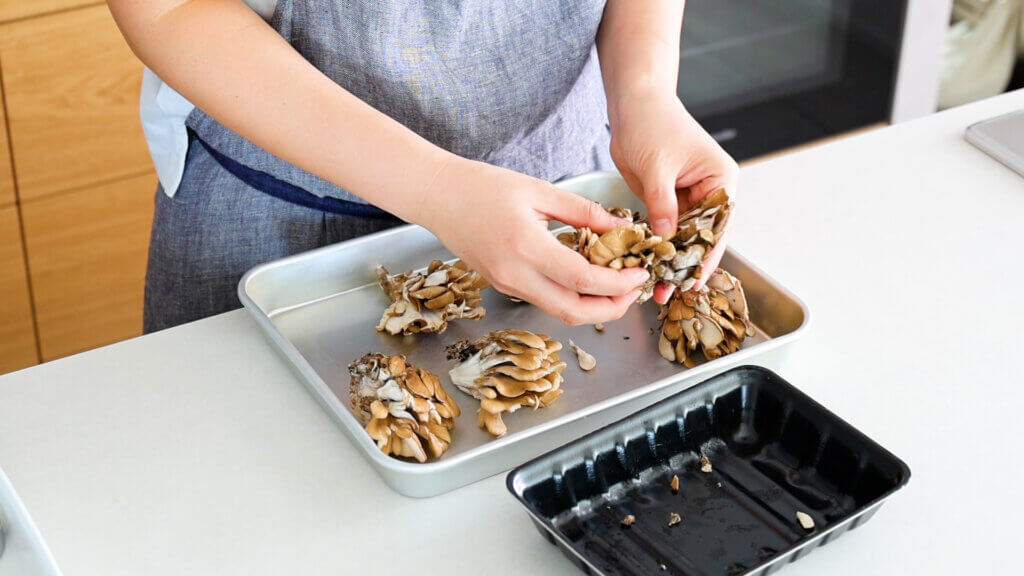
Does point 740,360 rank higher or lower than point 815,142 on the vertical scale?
higher

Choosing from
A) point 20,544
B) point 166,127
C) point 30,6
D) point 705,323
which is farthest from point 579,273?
point 30,6

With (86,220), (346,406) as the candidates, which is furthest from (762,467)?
(86,220)

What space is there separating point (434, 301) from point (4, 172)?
3.72ft

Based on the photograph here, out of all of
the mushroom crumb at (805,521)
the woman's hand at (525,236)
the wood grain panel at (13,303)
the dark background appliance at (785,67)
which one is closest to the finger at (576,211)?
the woman's hand at (525,236)

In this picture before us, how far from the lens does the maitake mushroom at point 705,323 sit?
0.83 metres

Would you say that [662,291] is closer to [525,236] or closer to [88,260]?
[525,236]

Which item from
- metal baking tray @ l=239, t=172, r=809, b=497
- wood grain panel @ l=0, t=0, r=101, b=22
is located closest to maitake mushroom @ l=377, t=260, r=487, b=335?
metal baking tray @ l=239, t=172, r=809, b=497

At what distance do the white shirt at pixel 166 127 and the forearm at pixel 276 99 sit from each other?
0.54 feet

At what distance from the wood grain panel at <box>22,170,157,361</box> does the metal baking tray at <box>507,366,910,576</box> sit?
132 cm

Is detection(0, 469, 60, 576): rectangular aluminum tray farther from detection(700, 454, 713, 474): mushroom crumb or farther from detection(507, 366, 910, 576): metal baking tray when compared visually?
detection(700, 454, 713, 474): mushroom crumb

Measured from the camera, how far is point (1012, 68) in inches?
95.4

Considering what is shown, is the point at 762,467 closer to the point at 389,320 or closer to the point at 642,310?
the point at 642,310

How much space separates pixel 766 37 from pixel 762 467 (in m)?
1.56

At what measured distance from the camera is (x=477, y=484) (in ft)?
2.47
